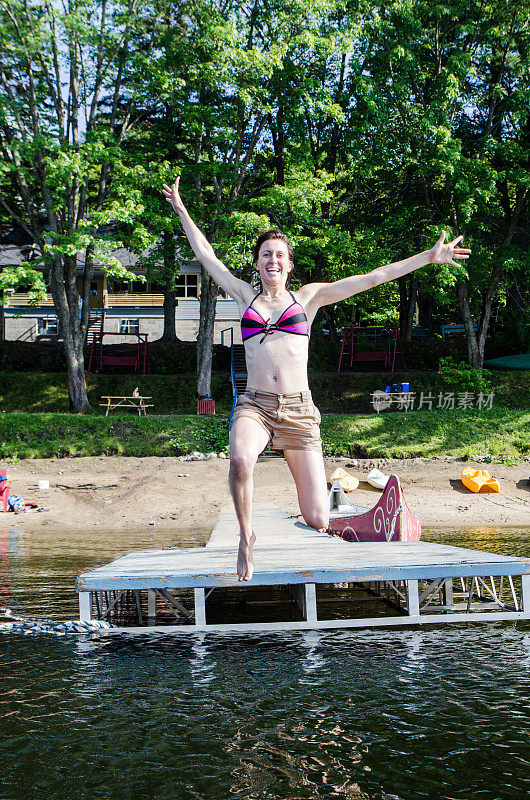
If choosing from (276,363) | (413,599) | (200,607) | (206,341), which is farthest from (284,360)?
(206,341)

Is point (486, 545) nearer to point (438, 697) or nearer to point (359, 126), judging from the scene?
point (438, 697)

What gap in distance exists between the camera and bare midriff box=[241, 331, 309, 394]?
20.2 ft

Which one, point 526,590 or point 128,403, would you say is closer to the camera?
point 526,590

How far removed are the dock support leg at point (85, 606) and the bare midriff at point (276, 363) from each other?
2.64m

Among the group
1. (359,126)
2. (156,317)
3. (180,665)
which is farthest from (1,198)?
A: (180,665)

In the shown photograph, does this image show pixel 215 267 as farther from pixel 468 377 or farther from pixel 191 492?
pixel 468 377

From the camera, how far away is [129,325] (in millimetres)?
45719

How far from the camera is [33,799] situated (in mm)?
4035

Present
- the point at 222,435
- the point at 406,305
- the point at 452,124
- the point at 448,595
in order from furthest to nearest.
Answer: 1. the point at 406,305
2. the point at 452,124
3. the point at 222,435
4. the point at 448,595

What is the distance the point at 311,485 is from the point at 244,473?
2.66 feet

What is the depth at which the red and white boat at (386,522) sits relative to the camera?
9.93m

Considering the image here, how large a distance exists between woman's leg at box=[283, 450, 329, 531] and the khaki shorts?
0.07 meters

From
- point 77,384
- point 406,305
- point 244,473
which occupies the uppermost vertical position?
point 406,305

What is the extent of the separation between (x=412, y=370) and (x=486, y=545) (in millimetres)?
22460
